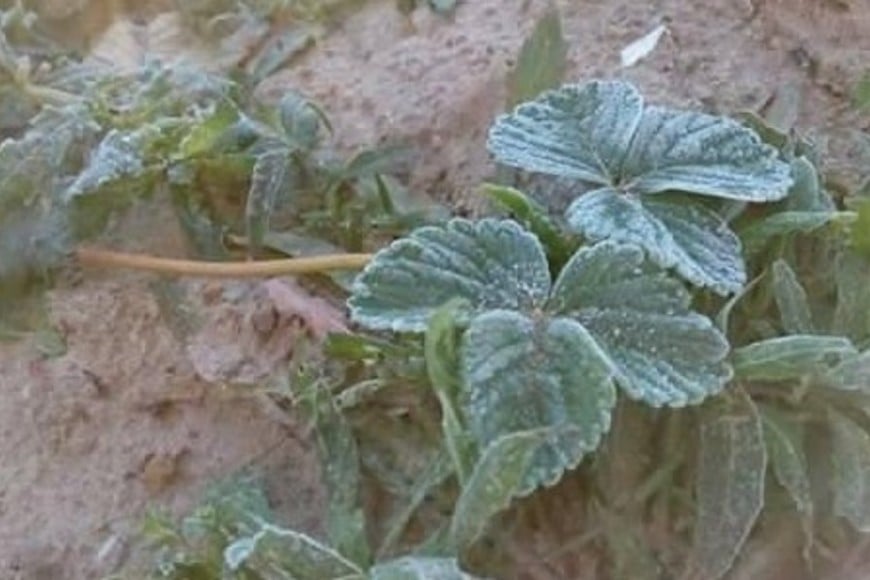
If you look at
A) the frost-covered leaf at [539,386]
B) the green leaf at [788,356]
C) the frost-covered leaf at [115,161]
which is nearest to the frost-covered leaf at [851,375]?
the green leaf at [788,356]

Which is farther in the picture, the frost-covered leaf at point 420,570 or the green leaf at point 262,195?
the green leaf at point 262,195

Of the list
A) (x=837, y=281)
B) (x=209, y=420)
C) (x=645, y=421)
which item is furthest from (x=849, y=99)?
(x=209, y=420)

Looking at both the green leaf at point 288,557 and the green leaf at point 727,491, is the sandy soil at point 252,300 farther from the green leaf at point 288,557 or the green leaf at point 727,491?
the green leaf at point 727,491

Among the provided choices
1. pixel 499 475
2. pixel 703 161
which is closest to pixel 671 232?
pixel 703 161

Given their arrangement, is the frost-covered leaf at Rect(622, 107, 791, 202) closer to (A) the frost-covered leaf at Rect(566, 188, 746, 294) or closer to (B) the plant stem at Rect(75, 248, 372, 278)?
(A) the frost-covered leaf at Rect(566, 188, 746, 294)

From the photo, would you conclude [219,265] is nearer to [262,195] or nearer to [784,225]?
[262,195]
